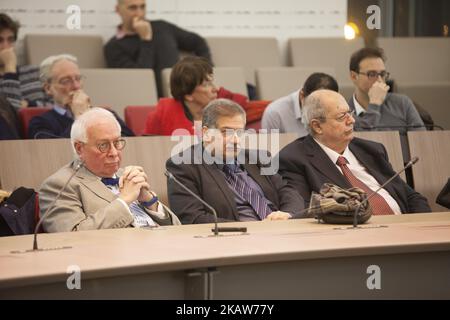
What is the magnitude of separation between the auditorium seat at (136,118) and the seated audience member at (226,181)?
146 cm

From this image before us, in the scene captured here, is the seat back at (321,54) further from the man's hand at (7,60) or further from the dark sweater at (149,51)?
the man's hand at (7,60)

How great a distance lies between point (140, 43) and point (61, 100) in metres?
1.30

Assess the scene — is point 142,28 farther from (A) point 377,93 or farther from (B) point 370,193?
(B) point 370,193

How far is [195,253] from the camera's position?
2584 mm

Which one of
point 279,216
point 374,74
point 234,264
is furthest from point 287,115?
point 234,264

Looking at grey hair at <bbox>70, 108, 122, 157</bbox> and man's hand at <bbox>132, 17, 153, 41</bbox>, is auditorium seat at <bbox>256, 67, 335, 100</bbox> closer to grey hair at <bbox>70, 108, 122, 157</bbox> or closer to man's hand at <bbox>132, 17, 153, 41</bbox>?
man's hand at <bbox>132, 17, 153, 41</bbox>

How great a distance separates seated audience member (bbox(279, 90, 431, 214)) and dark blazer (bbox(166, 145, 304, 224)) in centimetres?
19

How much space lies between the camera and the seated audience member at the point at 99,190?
3.34 m

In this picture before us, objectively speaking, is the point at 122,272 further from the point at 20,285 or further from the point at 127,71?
the point at 127,71

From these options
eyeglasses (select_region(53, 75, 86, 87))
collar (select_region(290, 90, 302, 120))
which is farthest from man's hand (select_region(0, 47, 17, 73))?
collar (select_region(290, 90, 302, 120))

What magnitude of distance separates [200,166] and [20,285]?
1.73 meters

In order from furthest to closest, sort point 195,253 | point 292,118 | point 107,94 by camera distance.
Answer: point 107,94
point 292,118
point 195,253

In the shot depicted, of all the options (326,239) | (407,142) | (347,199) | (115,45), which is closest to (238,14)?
(115,45)

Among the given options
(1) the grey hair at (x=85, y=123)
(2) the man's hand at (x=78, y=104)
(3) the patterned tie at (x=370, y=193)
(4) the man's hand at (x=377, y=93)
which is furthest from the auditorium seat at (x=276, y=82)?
(1) the grey hair at (x=85, y=123)
